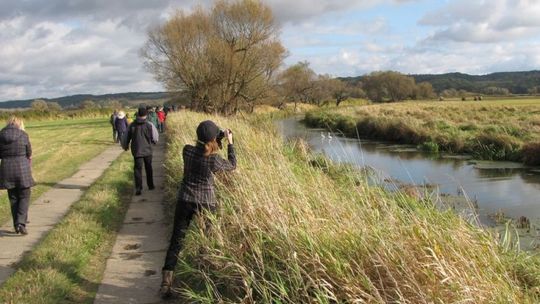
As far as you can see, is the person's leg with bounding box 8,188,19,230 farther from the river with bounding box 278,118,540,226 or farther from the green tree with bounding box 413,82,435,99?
the green tree with bounding box 413,82,435,99

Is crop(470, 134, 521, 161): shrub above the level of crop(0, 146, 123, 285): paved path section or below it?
below

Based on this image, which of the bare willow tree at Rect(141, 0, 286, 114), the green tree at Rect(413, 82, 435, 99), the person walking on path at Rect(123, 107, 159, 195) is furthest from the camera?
the green tree at Rect(413, 82, 435, 99)

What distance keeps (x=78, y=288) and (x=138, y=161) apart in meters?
5.21

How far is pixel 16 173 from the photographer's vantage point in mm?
7477

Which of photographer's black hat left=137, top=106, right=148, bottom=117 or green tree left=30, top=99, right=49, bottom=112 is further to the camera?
green tree left=30, top=99, right=49, bottom=112

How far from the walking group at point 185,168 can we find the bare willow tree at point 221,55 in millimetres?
30214

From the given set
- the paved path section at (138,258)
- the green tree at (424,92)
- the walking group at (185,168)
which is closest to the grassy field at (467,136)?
Result: the walking group at (185,168)

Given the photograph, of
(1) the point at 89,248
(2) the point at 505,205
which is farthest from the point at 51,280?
(2) the point at 505,205

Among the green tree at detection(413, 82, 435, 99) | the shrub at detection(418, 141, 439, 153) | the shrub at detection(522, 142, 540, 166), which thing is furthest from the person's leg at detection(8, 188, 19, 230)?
the green tree at detection(413, 82, 435, 99)

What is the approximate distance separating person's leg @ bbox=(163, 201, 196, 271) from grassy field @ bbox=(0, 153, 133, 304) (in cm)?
88

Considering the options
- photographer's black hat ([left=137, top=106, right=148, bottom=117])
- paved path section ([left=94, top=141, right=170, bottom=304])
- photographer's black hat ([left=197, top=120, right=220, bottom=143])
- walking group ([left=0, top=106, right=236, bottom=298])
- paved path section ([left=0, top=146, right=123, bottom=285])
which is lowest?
paved path section ([left=94, top=141, right=170, bottom=304])

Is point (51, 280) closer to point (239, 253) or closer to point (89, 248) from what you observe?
point (89, 248)

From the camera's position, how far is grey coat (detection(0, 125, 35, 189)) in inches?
293

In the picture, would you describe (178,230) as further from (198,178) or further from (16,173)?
(16,173)
